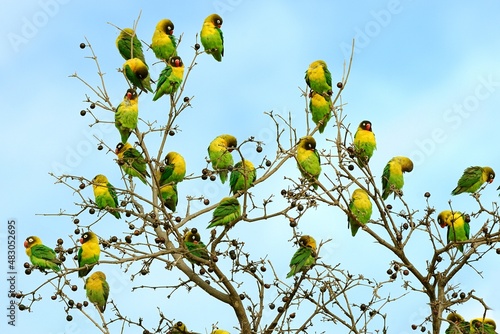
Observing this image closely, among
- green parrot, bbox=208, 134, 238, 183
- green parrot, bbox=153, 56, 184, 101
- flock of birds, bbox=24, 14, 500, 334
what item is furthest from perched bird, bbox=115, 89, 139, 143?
green parrot, bbox=208, 134, 238, 183

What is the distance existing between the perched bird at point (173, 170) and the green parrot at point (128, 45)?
2.07 meters

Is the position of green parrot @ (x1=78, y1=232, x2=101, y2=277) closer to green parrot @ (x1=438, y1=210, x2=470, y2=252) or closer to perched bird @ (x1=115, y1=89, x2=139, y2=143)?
perched bird @ (x1=115, y1=89, x2=139, y2=143)

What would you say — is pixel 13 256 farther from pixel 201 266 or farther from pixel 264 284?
pixel 264 284

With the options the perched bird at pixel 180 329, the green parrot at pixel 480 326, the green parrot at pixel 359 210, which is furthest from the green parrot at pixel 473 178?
the perched bird at pixel 180 329

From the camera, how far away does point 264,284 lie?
843 centimetres

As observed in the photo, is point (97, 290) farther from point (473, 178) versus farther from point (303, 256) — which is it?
point (473, 178)

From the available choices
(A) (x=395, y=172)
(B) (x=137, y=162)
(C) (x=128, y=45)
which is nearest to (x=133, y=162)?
(B) (x=137, y=162)

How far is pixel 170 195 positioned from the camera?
31.9 feet

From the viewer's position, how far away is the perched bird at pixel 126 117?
9.26 m

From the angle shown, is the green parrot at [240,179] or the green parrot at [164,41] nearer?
the green parrot at [240,179]

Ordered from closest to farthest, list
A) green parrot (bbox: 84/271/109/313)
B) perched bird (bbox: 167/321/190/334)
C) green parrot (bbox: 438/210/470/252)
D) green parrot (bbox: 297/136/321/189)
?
1. perched bird (bbox: 167/321/190/334)
2. green parrot (bbox: 297/136/321/189)
3. green parrot (bbox: 438/210/470/252)
4. green parrot (bbox: 84/271/109/313)

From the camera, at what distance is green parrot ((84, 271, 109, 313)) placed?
9.35 meters

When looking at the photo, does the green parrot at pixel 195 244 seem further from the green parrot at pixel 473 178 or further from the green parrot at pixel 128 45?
the green parrot at pixel 473 178

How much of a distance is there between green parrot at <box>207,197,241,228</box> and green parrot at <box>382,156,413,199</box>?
195 cm
